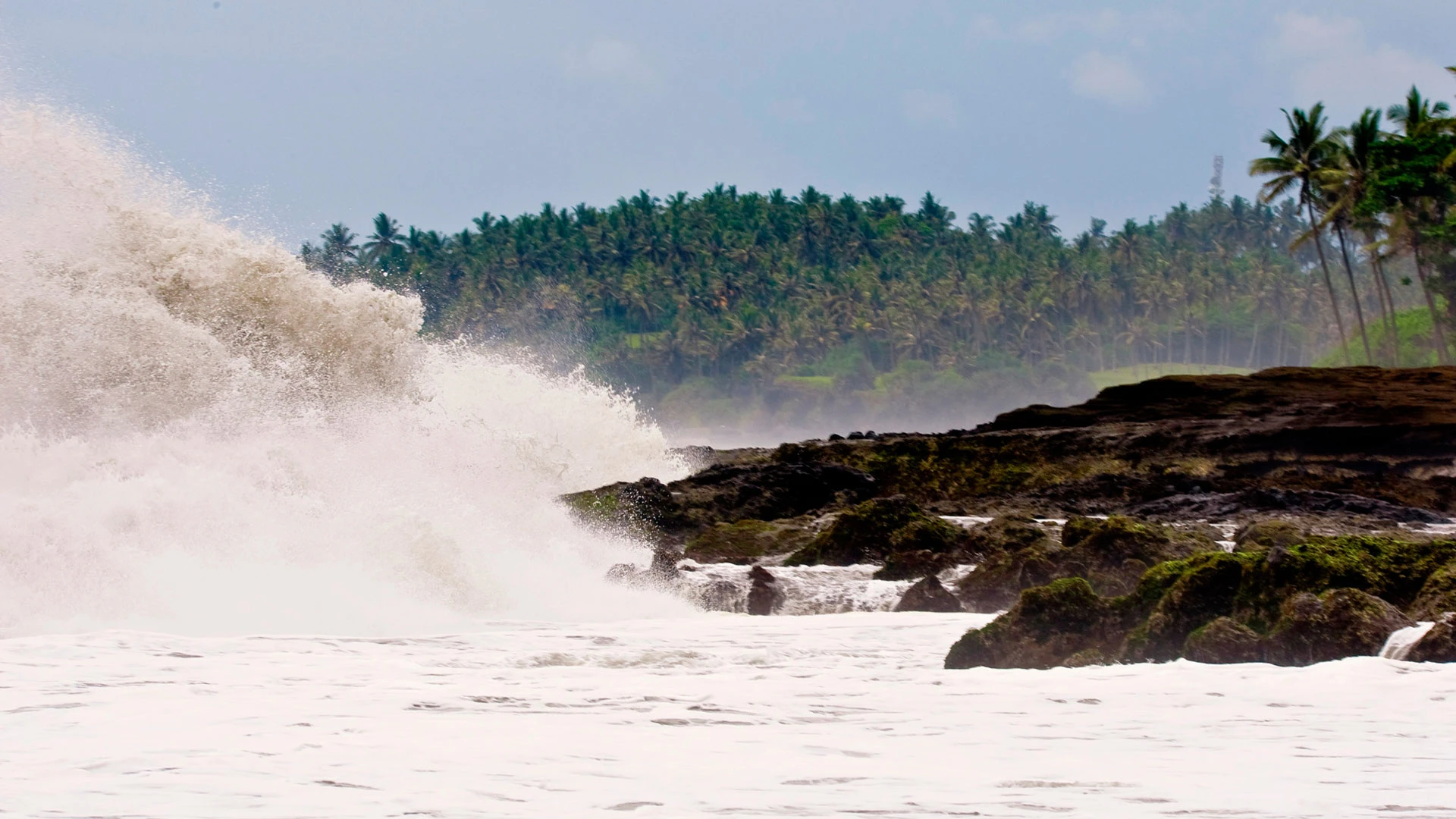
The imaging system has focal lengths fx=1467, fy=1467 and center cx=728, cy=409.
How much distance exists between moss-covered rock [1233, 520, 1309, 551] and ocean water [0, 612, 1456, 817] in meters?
5.47

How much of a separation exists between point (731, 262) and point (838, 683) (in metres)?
134

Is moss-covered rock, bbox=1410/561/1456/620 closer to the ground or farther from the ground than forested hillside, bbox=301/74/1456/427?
closer to the ground

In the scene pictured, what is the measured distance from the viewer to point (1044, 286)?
130 meters

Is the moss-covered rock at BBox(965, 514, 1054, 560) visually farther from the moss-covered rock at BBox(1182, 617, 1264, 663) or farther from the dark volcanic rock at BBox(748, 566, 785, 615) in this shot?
the moss-covered rock at BBox(1182, 617, 1264, 663)

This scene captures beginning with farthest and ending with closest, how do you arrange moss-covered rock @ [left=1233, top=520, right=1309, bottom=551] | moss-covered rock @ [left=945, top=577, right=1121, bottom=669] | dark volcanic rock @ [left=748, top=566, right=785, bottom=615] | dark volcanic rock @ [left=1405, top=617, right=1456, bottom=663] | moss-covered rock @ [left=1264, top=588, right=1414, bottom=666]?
moss-covered rock @ [left=1233, top=520, right=1309, bottom=551]
dark volcanic rock @ [left=748, top=566, right=785, bottom=615]
moss-covered rock @ [left=945, top=577, right=1121, bottom=669]
moss-covered rock @ [left=1264, top=588, right=1414, bottom=666]
dark volcanic rock @ [left=1405, top=617, right=1456, bottom=663]

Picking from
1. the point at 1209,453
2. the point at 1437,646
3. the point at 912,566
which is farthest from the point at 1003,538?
the point at 1209,453

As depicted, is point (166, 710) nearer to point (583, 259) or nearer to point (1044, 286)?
point (1044, 286)

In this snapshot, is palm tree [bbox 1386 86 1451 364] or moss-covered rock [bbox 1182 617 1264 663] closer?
moss-covered rock [bbox 1182 617 1264 663]

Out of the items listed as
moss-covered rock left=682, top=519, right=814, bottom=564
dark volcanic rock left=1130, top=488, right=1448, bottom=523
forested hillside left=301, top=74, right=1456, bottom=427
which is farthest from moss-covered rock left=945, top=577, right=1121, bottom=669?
forested hillside left=301, top=74, right=1456, bottom=427

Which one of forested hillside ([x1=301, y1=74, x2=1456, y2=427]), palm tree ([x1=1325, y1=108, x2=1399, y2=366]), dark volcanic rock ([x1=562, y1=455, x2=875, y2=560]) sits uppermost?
forested hillside ([x1=301, y1=74, x2=1456, y2=427])

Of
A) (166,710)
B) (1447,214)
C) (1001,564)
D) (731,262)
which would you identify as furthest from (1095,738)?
(731,262)

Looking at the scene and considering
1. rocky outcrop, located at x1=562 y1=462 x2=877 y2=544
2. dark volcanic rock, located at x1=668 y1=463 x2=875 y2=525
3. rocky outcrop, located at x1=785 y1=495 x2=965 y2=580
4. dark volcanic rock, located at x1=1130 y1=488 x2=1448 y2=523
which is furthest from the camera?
dark volcanic rock, located at x1=668 y1=463 x2=875 y2=525

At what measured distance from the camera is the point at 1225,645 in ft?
27.3

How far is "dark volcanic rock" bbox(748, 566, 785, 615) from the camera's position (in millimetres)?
12203
